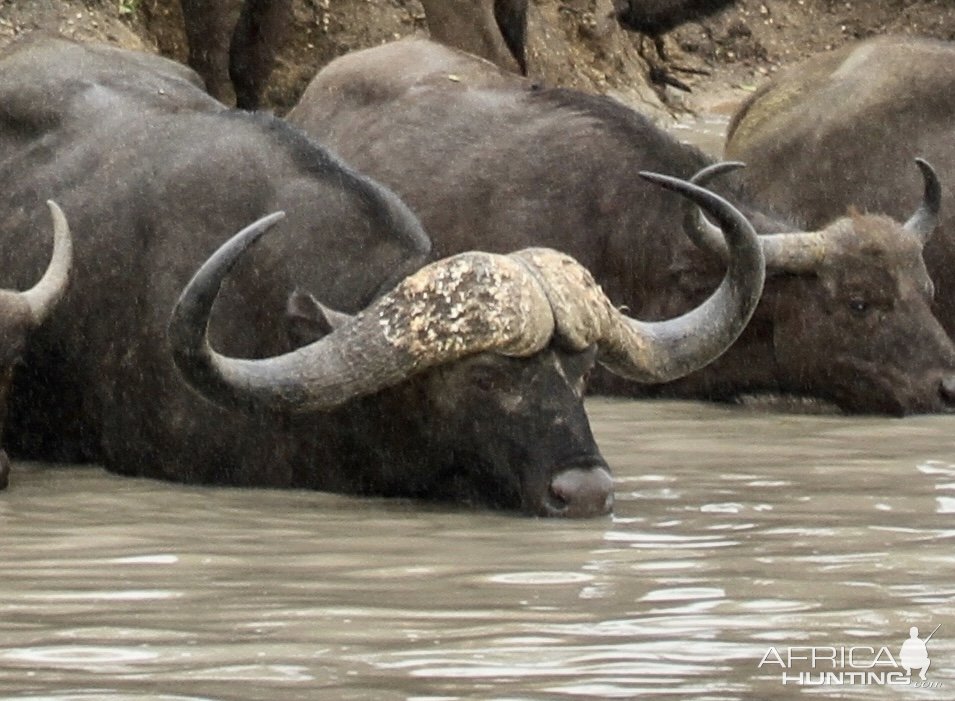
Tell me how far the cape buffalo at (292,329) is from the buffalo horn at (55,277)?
0.21 m

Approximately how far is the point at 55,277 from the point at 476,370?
54.6 inches

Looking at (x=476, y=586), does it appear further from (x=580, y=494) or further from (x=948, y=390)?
(x=948, y=390)

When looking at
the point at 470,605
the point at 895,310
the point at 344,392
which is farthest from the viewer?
the point at 895,310

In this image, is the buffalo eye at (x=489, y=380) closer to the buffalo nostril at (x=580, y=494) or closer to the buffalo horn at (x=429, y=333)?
the buffalo horn at (x=429, y=333)

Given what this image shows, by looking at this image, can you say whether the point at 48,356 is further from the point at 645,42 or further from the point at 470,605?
the point at 645,42

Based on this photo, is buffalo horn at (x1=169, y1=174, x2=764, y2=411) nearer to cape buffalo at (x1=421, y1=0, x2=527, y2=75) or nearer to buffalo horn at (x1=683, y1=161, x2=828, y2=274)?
buffalo horn at (x1=683, y1=161, x2=828, y2=274)

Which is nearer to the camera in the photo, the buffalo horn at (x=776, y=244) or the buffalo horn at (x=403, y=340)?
the buffalo horn at (x=403, y=340)

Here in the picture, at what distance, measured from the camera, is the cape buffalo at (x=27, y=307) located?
309 inches

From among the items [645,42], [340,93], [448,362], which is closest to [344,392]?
[448,362]

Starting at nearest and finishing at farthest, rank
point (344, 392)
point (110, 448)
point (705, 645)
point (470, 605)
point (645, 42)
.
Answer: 1. point (705, 645)
2. point (470, 605)
3. point (344, 392)
4. point (110, 448)
5. point (645, 42)

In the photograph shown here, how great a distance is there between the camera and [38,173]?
8.74 m

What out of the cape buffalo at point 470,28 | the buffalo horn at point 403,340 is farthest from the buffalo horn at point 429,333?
the cape buffalo at point 470,28

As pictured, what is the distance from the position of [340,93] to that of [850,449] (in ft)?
11.0

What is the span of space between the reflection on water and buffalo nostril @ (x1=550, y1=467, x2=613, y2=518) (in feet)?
0.25
